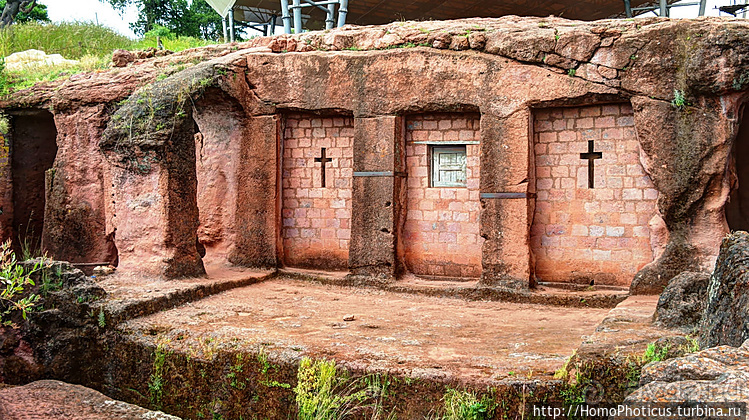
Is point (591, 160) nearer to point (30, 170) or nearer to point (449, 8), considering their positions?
point (30, 170)

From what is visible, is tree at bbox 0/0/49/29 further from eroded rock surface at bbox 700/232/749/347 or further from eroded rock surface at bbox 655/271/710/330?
eroded rock surface at bbox 700/232/749/347

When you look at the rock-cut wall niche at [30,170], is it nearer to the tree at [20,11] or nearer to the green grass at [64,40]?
the green grass at [64,40]

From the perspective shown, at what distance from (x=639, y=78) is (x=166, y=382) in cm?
596

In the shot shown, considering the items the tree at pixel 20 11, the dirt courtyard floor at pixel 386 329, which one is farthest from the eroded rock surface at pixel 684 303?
the tree at pixel 20 11

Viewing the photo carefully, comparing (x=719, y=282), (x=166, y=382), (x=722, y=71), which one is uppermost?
(x=722, y=71)

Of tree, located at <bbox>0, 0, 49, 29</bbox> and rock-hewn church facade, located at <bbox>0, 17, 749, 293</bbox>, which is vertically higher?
tree, located at <bbox>0, 0, 49, 29</bbox>

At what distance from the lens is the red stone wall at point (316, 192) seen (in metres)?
9.17

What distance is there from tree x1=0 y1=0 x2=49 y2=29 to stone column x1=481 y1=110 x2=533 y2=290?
16.0 meters

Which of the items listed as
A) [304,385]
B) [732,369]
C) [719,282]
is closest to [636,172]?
[719,282]

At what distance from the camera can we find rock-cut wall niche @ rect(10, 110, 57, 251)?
Result: 10.5 metres

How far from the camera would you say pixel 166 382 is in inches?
224

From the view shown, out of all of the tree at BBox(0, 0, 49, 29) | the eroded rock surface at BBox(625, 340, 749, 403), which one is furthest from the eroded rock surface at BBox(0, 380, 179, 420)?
the tree at BBox(0, 0, 49, 29)

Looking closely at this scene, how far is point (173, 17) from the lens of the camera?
24.9 meters

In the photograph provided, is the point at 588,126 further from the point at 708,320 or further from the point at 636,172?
the point at 708,320
